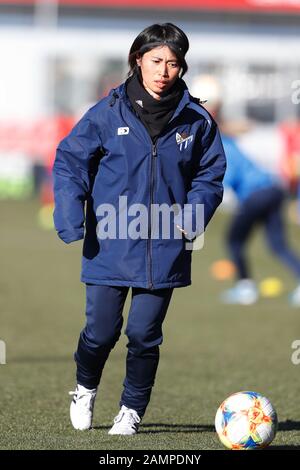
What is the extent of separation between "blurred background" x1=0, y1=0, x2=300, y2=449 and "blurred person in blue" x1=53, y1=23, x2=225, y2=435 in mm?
654

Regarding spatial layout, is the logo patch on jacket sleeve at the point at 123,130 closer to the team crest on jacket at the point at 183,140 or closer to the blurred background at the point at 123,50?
the team crest on jacket at the point at 183,140

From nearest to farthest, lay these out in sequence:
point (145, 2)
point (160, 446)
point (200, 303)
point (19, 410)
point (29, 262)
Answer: point (160, 446), point (19, 410), point (200, 303), point (29, 262), point (145, 2)

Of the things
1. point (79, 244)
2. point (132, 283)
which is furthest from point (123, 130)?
point (79, 244)

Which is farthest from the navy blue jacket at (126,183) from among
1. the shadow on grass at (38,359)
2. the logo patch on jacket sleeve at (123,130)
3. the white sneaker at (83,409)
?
the shadow on grass at (38,359)

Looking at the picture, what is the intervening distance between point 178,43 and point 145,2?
28.6 m

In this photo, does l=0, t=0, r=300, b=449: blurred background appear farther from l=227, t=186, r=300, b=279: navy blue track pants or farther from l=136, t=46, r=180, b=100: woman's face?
l=136, t=46, r=180, b=100: woman's face

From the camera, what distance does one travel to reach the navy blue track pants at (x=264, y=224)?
13.4m

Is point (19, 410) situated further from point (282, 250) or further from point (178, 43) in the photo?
point (282, 250)

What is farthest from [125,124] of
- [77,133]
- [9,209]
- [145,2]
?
[145,2]

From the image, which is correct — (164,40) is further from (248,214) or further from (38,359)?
(248,214)

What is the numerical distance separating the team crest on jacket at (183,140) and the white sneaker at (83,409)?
1506mm

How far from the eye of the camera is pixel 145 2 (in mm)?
34250

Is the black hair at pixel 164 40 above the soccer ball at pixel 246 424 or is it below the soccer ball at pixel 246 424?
above

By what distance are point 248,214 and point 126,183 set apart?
726 cm
